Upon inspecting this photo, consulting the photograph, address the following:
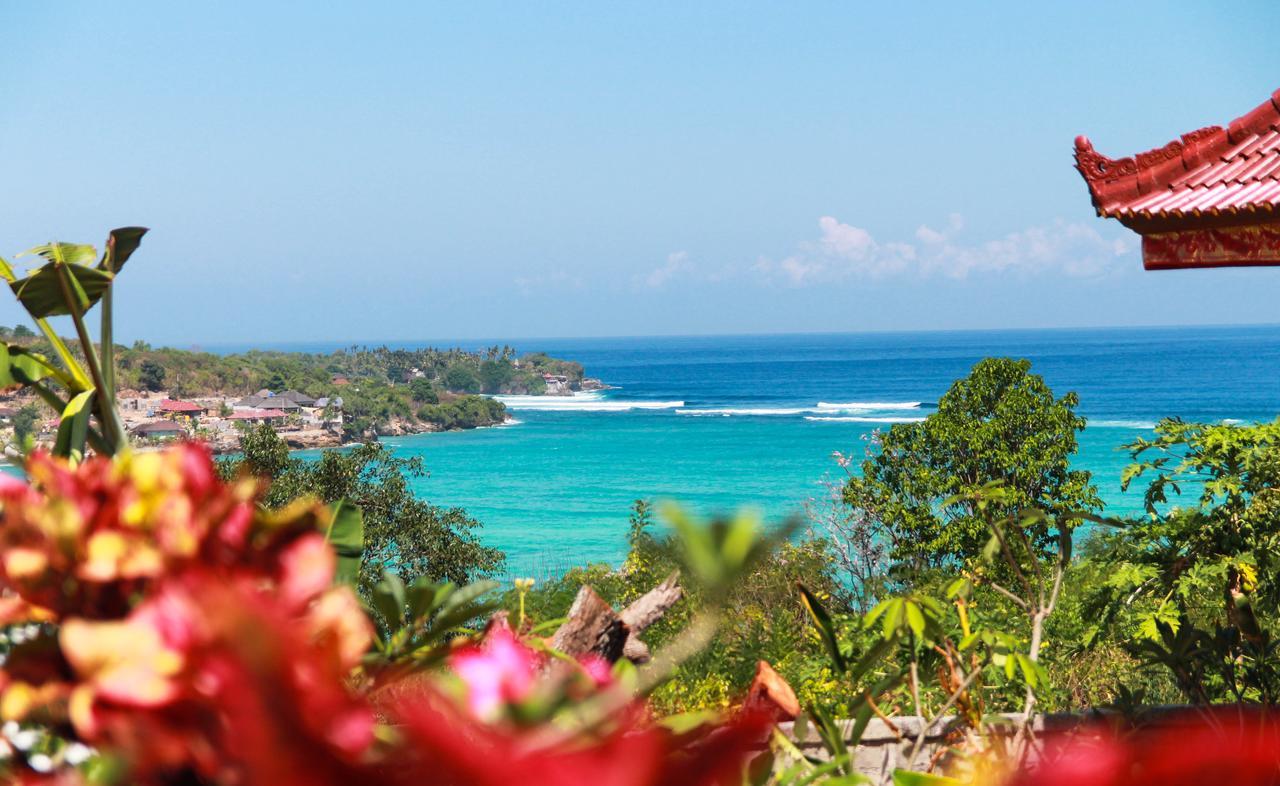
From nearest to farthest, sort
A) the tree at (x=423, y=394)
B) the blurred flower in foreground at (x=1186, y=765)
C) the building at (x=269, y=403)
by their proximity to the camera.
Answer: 1. the blurred flower in foreground at (x=1186, y=765)
2. the building at (x=269, y=403)
3. the tree at (x=423, y=394)

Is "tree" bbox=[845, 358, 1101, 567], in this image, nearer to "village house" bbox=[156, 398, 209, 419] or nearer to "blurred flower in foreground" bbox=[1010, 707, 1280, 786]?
"blurred flower in foreground" bbox=[1010, 707, 1280, 786]

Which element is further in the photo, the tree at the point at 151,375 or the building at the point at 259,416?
the tree at the point at 151,375

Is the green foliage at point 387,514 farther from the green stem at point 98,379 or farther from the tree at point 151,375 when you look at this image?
the tree at point 151,375

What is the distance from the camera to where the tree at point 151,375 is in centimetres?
2952

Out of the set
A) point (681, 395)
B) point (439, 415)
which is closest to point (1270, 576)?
point (439, 415)

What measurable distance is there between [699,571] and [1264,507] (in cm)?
290

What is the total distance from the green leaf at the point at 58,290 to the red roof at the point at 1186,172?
2396 mm

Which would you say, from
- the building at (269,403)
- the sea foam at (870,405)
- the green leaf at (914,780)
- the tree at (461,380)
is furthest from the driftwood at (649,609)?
the tree at (461,380)

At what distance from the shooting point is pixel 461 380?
52188mm

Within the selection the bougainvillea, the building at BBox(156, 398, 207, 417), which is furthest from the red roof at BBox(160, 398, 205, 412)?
the bougainvillea

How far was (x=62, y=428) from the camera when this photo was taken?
1.18 metres

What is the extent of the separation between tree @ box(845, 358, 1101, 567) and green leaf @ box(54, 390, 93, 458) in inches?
302

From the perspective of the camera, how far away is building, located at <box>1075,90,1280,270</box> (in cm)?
272

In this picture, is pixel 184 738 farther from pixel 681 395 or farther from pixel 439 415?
pixel 681 395
